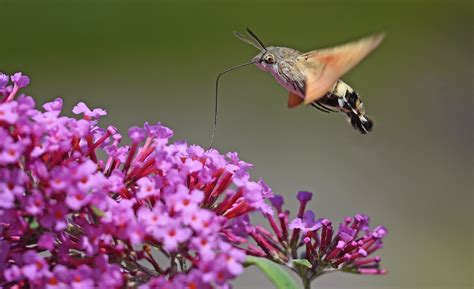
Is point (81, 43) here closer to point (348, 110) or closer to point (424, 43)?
point (424, 43)

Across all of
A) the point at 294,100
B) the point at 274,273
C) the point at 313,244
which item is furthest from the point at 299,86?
the point at 274,273

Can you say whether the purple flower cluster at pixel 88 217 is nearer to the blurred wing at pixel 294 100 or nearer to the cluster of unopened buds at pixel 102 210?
the cluster of unopened buds at pixel 102 210

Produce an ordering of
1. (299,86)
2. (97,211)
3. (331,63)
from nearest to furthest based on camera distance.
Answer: (97,211), (331,63), (299,86)

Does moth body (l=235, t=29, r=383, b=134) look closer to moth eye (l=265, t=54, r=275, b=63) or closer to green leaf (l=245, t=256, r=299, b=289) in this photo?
moth eye (l=265, t=54, r=275, b=63)

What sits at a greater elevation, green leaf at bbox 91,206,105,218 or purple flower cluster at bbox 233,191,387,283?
purple flower cluster at bbox 233,191,387,283

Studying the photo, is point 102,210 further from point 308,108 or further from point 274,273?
point 308,108

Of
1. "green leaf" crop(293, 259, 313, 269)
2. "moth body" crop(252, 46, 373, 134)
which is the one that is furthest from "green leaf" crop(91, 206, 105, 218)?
"moth body" crop(252, 46, 373, 134)

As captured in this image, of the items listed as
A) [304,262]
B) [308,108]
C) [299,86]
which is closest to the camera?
[304,262]
